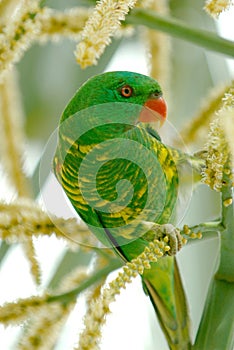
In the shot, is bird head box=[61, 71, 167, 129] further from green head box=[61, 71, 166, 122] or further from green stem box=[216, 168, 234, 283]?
green stem box=[216, 168, 234, 283]

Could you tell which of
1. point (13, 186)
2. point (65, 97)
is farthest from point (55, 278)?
point (65, 97)

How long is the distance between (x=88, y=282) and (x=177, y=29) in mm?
309

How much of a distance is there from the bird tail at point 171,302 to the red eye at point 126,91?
8.7 inches

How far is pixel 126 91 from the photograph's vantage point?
780 mm

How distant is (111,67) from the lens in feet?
4.00

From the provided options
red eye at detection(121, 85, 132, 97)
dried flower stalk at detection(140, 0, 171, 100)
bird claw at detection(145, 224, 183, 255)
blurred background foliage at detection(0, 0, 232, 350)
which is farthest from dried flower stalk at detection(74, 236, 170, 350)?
blurred background foliage at detection(0, 0, 232, 350)

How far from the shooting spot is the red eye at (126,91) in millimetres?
771

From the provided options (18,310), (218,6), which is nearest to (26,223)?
(18,310)

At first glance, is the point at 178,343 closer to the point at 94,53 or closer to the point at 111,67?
the point at 94,53

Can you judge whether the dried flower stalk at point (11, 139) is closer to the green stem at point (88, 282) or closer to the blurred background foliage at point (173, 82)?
the green stem at point (88, 282)

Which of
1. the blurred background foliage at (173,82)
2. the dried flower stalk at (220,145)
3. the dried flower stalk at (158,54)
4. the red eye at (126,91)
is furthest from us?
the blurred background foliage at (173,82)

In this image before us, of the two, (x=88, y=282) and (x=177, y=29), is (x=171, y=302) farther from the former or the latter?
(x=177, y=29)

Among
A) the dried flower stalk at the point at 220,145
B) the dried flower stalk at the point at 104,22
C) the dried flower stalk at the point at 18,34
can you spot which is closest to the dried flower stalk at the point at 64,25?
the dried flower stalk at the point at 18,34

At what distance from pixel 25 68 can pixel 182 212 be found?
568 millimetres
